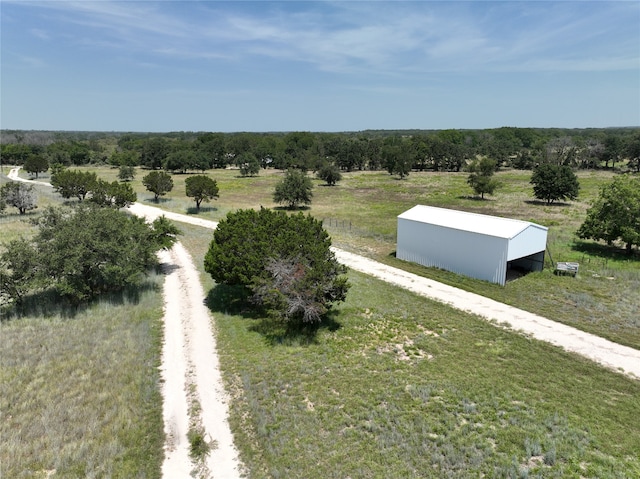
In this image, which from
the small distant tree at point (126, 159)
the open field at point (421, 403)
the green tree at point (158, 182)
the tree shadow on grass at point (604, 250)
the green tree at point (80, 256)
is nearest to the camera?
the open field at point (421, 403)

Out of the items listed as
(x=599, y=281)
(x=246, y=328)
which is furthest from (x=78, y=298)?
(x=599, y=281)

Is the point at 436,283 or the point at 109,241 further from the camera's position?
the point at 436,283

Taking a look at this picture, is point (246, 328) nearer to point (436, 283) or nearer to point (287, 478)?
point (287, 478)

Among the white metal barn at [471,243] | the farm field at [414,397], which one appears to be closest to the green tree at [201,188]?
the white metal barn at [471,243]

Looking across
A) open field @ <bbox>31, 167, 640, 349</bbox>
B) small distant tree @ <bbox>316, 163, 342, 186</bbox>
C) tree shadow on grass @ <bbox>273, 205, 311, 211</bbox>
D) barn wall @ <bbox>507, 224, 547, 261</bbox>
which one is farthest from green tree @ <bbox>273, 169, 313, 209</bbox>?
barn wall @ <bbox>507, 224, 547, 261</bbox>

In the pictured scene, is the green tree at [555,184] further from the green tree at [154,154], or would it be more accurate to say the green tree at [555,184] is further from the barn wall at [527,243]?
the green tree at [154,154]
